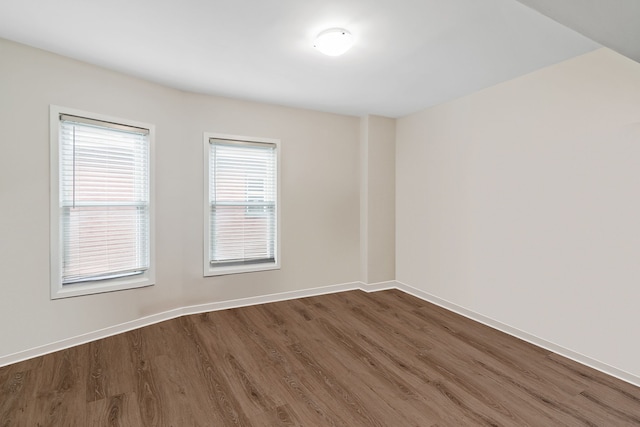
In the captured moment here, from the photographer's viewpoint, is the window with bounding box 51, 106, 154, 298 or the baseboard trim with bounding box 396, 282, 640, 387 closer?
the baseboard trim with bounding box 396, 282, 640, 387

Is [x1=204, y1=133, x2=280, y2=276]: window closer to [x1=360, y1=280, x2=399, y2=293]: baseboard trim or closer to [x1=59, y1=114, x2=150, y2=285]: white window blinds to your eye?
[x1=59, y1=114, x2=150, y2=285]: white window blinds

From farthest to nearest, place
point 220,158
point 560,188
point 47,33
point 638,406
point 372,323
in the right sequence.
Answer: point 220,158, point 372,323, point 560,188, point 47,33, point 638,406

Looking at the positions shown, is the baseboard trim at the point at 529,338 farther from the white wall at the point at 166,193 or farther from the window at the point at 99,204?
the window at the point at 99,204

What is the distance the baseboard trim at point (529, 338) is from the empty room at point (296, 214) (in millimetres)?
19

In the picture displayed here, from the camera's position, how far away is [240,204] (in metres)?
3.76

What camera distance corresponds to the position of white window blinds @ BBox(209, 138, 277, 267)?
364cm

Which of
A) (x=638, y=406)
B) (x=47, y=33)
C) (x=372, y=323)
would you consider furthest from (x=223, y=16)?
(x=638, y=406)

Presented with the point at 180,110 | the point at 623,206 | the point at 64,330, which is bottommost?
the point at 64,330

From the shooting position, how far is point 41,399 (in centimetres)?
201

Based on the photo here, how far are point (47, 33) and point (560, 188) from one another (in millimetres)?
4186

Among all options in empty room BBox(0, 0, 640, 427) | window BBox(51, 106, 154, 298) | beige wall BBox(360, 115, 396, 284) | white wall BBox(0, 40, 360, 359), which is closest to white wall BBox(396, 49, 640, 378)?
empty room BBox(0, 0, 640, 427)

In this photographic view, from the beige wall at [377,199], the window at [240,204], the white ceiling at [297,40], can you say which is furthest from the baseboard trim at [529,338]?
the white ceiling at [297,40]

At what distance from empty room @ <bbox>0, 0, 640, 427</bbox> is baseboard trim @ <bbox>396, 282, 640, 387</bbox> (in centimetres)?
2

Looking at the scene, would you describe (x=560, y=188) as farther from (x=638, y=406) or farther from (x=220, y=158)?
(x=220, y=158)
